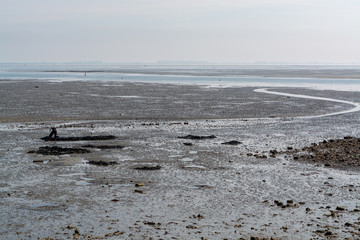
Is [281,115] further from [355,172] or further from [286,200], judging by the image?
[286,200]

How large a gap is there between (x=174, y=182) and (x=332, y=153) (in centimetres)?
940

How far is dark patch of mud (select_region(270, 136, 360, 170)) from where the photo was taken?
2189 cm

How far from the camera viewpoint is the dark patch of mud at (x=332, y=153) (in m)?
21.9

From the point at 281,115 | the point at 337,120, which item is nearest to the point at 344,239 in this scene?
the point at 337,120

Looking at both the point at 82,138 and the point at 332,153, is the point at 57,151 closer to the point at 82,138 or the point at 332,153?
the point at 82,138

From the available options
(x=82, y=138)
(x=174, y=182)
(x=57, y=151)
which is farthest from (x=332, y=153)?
(x=82, y=138)

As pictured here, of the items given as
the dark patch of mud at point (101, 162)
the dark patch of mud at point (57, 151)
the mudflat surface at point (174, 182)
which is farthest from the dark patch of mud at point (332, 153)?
the dark patch of mud at point (57, 151)

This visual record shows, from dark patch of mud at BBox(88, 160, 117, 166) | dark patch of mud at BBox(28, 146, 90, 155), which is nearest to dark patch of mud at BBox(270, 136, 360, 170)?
dark patch of mud at BBox(88, 160, 117, 166)

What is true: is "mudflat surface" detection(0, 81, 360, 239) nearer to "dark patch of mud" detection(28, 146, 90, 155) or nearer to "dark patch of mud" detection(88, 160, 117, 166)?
"dark patch of mud" detection(88, 160, 117, 166)

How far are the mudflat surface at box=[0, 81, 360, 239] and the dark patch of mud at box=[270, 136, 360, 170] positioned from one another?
0.24 meters

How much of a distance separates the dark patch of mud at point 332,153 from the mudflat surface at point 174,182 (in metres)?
0.24

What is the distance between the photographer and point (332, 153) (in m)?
23.7

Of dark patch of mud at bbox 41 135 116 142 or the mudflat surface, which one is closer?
the mudflat surface

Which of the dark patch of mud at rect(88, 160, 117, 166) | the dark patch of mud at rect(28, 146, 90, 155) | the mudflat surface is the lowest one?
the mudflat surface
